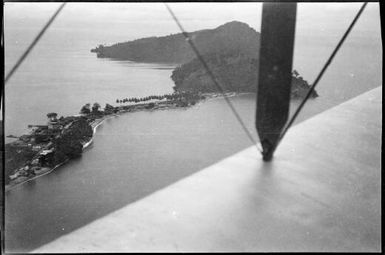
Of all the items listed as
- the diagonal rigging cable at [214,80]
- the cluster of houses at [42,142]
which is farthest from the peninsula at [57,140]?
the diagonal rigging cable at [214,80]

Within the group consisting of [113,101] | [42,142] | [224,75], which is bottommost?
[42,142]

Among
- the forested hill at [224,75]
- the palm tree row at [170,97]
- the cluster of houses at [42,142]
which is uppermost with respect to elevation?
the forested hill at [224,75]

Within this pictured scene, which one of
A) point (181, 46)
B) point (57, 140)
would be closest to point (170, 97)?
point (181, 46)

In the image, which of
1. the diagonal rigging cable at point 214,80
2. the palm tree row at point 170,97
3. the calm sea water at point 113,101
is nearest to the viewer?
the calm sea water at point 113,101

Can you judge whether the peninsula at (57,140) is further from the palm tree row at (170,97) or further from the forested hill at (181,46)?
the forested hill at (181,46)

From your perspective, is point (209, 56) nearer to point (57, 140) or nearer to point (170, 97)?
point (170, 97)

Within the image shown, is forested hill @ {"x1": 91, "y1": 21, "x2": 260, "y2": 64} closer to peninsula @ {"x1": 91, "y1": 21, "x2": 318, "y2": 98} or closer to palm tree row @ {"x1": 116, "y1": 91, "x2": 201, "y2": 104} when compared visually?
peninsula @ {"x1": 91, "y1": 21, "x2": 318, "y2": 98}

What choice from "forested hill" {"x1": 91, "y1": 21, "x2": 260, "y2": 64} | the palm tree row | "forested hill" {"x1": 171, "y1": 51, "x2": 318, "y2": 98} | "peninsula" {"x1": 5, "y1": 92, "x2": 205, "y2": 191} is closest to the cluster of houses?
"peninsula" {"x1": 5, "y1": 92, "x2": 205, "y2": 191}
